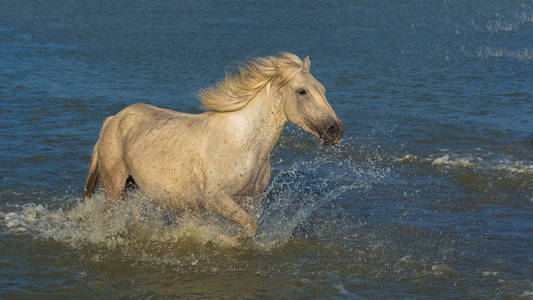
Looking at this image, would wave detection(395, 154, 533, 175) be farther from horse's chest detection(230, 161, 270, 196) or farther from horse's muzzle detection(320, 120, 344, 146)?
horse's muzzle detection(320, 120, 344, 146)

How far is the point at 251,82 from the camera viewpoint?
6445 millimetres

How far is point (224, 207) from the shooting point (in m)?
6.39

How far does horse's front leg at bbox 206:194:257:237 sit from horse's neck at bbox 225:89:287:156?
0.48 m

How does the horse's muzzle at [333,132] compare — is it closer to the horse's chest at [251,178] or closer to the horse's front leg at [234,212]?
the horse's chest at [251,178]

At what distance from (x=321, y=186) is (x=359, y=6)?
61.0ft

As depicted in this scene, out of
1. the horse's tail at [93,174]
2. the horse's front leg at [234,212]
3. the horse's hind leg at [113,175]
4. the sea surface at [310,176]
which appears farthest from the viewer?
the horse's tail at [93,174]

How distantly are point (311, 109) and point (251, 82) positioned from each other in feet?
2.18

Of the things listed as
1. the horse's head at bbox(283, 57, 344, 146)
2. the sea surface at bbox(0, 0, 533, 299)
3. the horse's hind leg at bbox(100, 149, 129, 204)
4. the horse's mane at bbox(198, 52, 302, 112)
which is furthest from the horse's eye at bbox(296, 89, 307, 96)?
the horse's hind leg at bbox(100, 149, 129, 204)

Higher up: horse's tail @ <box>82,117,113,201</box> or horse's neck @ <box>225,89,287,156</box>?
horse's neck @ <box>225,89,287,156</box>

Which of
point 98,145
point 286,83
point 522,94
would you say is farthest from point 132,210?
point 522,94

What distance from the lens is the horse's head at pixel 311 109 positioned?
603 centimetres

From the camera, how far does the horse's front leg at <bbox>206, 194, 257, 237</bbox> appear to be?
638 centimetres

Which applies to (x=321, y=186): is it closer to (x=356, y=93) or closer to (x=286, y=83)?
(x=286, y=83)

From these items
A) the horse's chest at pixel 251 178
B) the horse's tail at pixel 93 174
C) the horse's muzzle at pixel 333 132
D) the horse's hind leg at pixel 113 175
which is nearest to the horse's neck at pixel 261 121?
the horse's chest at pixel 251 178
